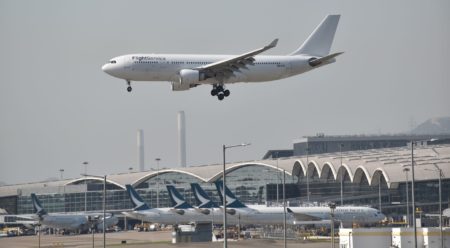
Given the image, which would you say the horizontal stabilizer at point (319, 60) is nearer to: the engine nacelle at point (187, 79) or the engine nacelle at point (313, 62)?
the engine nacelle at point (313, 62)

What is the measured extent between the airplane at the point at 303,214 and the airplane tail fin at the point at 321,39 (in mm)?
46119

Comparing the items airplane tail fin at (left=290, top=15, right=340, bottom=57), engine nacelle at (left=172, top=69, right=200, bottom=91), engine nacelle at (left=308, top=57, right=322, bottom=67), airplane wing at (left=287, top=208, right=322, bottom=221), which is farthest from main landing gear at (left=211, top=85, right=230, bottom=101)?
airplane wing at (left=287, top=208, right=322, bottom=221)

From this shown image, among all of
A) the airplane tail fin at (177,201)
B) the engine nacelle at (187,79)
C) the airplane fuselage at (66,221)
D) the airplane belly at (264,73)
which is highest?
the airplane belly at (264,73)

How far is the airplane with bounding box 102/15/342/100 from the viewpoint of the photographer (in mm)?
97688

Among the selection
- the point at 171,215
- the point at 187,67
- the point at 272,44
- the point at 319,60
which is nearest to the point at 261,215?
the point at 171,215

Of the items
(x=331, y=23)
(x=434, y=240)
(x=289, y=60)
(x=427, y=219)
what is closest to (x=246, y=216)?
(x=427, y=219)

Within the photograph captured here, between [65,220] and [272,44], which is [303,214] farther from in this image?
[272,44]

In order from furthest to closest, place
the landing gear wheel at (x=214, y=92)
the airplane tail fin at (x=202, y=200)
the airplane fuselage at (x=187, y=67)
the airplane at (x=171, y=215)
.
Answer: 1. the airplane tail fin at (x=202, y=200)
2. the airplane at (x=171, y=215)
3. the landing gear wheel at (x=214, y=92)
4. the airplane fuselage at (x=187, y=67)

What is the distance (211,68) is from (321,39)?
21917mm

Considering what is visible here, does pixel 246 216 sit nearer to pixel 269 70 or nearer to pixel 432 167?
pixel 432 167

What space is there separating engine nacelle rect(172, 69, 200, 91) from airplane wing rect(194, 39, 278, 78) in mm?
1285

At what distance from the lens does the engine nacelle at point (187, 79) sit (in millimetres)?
97438

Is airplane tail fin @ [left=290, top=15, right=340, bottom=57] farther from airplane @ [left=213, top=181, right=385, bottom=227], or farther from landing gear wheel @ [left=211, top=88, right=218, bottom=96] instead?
airplane @ [left=213, top=181, right=385, bottom=227]

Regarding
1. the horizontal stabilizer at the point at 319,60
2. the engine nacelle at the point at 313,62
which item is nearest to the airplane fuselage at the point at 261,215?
the engine nacelle at the point at 313,62
